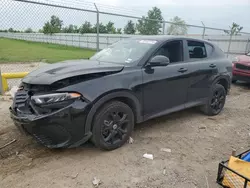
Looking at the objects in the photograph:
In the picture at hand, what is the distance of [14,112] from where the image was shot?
2.84m

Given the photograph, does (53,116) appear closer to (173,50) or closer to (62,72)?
(62,72)

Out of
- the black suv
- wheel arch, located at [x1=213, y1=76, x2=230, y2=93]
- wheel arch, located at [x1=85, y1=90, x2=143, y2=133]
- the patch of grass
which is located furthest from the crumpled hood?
the patch of grass

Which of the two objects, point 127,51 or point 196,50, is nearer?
point 127,51

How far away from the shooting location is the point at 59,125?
264 cm

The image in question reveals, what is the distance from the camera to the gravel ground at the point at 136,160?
2.55 metres

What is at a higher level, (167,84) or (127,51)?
(127,51)

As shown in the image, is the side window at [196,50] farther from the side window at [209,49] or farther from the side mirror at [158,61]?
the side mirror at [158,61]

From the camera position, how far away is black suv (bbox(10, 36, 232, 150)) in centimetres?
266

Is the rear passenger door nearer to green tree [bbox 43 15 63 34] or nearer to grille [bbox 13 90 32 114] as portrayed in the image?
grille [bbox 13 90 32 114]

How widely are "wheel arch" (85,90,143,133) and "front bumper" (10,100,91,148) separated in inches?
Result: 3.0

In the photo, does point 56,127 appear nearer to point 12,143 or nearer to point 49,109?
point 49,109

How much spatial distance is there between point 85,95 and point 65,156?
3.13 ft

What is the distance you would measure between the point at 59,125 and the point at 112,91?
0.82 metres

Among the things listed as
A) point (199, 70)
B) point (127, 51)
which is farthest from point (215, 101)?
point (127, 51)
